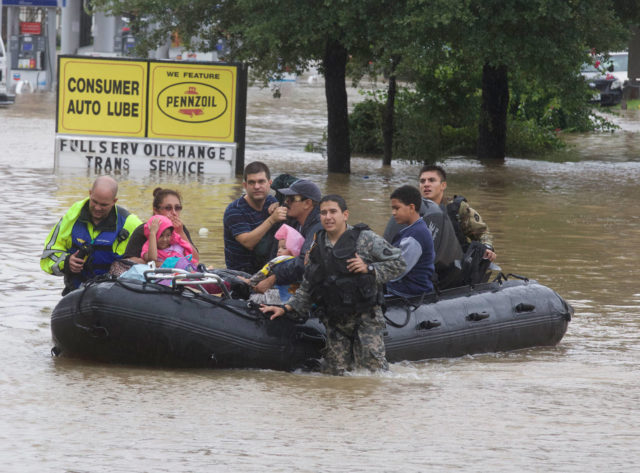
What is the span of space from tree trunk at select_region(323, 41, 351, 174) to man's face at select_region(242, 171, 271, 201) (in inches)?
548

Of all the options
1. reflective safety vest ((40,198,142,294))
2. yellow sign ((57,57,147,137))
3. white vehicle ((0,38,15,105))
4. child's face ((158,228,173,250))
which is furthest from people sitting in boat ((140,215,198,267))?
white vehicle ((0,38,15,105))

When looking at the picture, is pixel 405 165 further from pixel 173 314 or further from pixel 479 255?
pixel 173 314

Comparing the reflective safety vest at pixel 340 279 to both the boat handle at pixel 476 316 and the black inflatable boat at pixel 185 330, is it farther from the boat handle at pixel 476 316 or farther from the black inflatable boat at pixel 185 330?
the boat handle at pixel 476 316

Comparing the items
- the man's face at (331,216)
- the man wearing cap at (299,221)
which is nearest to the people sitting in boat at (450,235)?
the man wearing cap at (299,221)

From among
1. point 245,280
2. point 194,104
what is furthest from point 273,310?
point 194,104

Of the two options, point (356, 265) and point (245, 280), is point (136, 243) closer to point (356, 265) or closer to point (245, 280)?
point (245, 280)

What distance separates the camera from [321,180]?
2216cm

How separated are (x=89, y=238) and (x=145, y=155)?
43.6 feet

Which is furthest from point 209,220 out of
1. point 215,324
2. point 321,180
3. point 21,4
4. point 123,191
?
point 21,4

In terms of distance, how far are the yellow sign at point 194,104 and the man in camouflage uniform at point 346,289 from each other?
559 inches

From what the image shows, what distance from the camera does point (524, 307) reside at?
10078mm

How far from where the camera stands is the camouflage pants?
8.49m

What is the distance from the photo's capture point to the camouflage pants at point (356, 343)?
8492 millimetres

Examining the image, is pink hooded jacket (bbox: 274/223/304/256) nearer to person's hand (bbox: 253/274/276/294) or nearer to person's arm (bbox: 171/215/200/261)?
person's hand (bbox: 253/274/276/294)
